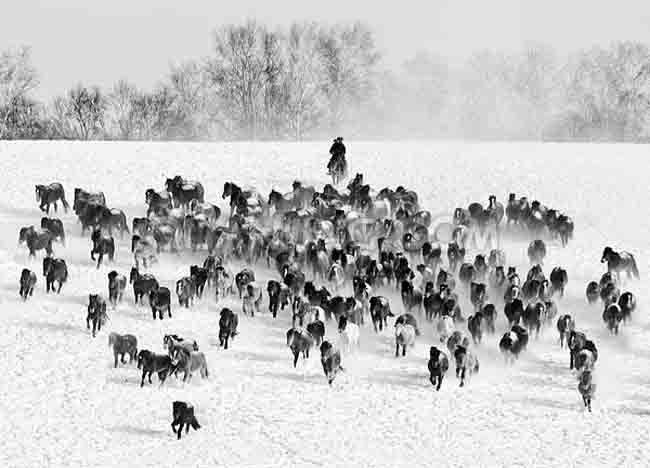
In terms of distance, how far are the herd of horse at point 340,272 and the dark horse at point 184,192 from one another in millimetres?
57

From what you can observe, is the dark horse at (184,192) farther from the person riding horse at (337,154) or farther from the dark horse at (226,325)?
the dark horse at (226,325)

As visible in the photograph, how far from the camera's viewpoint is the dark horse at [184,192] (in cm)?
4738

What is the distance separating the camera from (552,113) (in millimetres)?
109875

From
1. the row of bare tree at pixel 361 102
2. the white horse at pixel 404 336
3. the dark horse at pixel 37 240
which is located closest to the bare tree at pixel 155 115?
the row of bare tree at pixel 361 102

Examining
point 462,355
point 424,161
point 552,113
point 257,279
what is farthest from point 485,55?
point 462,355

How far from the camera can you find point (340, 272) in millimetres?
39375

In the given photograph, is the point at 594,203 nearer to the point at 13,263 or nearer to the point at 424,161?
the point at 424,161

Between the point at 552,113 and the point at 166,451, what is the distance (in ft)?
289

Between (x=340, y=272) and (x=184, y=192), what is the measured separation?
1087 centimetres

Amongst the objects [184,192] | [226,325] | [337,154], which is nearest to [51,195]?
[184,192]

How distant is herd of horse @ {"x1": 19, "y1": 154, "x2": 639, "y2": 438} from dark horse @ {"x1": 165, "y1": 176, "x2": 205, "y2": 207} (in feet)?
0.19

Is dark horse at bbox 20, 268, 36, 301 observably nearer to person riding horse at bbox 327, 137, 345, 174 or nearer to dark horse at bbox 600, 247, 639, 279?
person riding horse at bbox 327, 137, 345, 174

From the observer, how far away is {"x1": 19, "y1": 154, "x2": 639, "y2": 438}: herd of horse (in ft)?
112

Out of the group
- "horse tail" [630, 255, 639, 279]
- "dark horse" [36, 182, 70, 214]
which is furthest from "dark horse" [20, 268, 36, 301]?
"horse tail" [630, 255, 639, 279]
